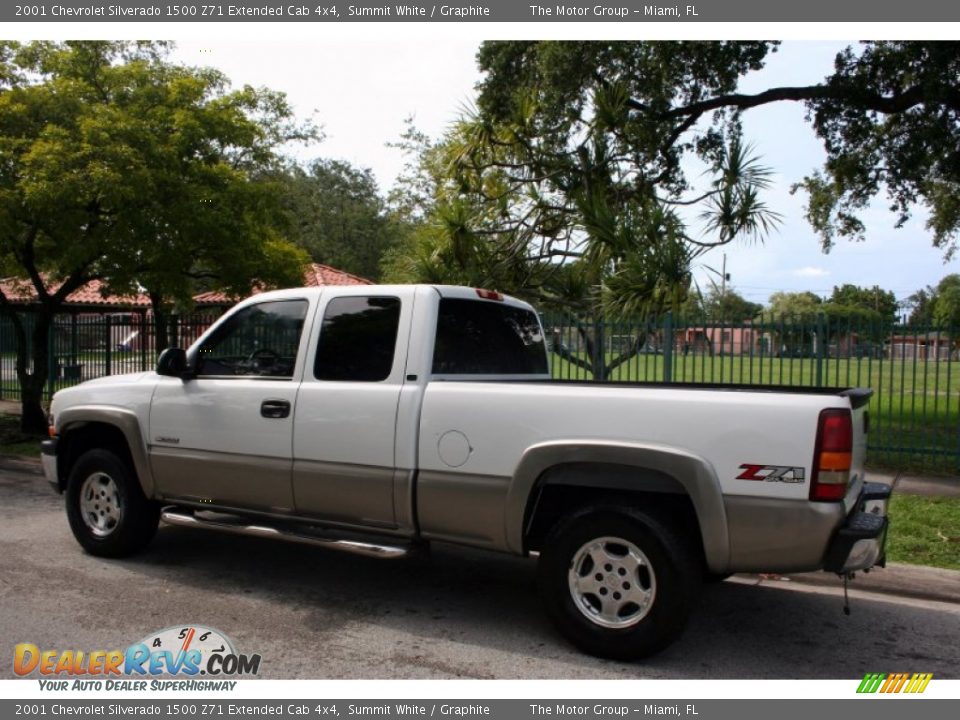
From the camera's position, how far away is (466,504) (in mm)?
4555

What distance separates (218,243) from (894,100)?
1051 cm

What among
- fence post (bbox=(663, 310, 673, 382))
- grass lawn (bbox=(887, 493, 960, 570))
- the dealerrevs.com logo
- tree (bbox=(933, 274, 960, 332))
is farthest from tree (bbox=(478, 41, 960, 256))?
tree (bbox=(933, 274, 960, 332))

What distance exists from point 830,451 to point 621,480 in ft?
3.31

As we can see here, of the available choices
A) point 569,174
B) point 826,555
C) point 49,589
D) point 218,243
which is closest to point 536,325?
point 826,555

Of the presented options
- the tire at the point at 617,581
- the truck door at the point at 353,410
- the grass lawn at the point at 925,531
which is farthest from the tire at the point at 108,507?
the grass lawn at the point at 925,531

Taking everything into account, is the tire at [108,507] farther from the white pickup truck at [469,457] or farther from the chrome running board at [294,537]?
the chrome running board at [294,537]

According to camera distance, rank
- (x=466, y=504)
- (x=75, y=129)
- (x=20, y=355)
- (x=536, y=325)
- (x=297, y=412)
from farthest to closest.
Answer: (x=20, y=355), (x=75, y=129), (x=536, y=325), (x=297, y=412), (x=466, y=504)

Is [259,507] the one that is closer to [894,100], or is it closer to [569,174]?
[569,174]

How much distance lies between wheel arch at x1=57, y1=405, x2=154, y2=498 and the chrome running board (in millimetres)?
414

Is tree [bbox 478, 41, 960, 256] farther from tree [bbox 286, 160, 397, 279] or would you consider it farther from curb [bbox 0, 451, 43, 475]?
tree [bbox 286, 160, 397, 279]

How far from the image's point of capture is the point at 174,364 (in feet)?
18.3

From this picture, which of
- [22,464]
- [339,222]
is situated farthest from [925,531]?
[339,222]

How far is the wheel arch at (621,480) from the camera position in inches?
156

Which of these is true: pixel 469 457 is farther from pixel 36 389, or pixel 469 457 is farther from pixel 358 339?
pixel 36 389
